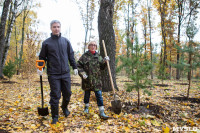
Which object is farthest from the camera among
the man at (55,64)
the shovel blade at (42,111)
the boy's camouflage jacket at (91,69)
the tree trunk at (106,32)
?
the tree trunk at (106,32)

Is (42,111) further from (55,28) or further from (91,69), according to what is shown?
(55,28)

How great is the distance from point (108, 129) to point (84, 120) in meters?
0.68

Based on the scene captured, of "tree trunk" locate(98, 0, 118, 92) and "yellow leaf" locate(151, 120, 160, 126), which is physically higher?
"tree trunk" locate(98, 0, 118, 92)

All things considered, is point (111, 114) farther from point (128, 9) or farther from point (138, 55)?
point (128, 9)

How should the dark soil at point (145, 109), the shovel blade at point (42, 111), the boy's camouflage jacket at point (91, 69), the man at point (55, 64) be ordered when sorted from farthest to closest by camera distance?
the dark soil at point (145, 109)
the boy's camouflage jacket at point (91, 69)
the shovel blade at point (42, 111)
the man at point (55, 64)

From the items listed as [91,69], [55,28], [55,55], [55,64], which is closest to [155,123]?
[91,69]

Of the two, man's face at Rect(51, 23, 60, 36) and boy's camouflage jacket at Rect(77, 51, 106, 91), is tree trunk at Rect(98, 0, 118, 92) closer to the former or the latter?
boy's camouflage jacket at Rect(77, 51, 106, 91)

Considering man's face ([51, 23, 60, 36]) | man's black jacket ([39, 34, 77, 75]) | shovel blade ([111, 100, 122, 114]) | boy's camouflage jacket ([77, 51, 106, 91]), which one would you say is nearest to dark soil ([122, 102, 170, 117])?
shovel blade ([111, 100, 122, 114])

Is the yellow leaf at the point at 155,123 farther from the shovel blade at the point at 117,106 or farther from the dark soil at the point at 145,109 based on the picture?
the shovel blade at the point at 117,106

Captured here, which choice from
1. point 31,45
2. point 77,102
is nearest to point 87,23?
point 31,45

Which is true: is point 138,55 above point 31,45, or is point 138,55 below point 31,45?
below

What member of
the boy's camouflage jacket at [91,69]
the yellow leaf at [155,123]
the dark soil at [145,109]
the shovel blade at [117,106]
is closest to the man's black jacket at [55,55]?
the boy's camouflage jacket at [91,69]

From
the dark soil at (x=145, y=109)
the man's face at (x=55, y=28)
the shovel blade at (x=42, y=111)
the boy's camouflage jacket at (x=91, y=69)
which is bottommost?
the dark soil at (x=145, y=109)

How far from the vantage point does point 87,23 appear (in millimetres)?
18312
